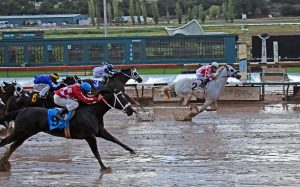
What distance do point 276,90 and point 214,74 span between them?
26.5 ft

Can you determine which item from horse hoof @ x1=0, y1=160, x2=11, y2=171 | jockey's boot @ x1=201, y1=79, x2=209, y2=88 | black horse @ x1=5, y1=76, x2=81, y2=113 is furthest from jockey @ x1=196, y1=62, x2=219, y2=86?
horse hoof @ x1=0, y1=160, x2=11, y2=171

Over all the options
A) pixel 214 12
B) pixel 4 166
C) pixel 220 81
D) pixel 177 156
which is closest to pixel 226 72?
pixel 220 81

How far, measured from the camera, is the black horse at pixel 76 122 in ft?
43.0

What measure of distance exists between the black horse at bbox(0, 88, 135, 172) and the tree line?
205 ft

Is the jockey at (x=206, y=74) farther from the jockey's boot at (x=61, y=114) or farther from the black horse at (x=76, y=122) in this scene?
the jockey's boot at (x=61, y=114)

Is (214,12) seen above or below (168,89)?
below

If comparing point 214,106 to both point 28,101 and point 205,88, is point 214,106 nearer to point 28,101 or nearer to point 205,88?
point 205,88

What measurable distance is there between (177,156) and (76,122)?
222cm

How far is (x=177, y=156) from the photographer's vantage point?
14234mm

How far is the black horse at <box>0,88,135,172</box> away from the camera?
13.1 metres

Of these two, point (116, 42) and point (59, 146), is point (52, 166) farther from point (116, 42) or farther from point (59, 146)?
point (116, 42)

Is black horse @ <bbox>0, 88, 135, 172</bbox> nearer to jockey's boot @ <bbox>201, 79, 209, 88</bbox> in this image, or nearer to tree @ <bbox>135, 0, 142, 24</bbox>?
jockey's boot @ <bbox>201, 79, 209, 88</bbox>

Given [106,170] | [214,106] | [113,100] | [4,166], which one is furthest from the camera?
[214,106]

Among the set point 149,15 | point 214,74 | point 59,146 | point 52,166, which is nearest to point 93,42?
point 214,74
